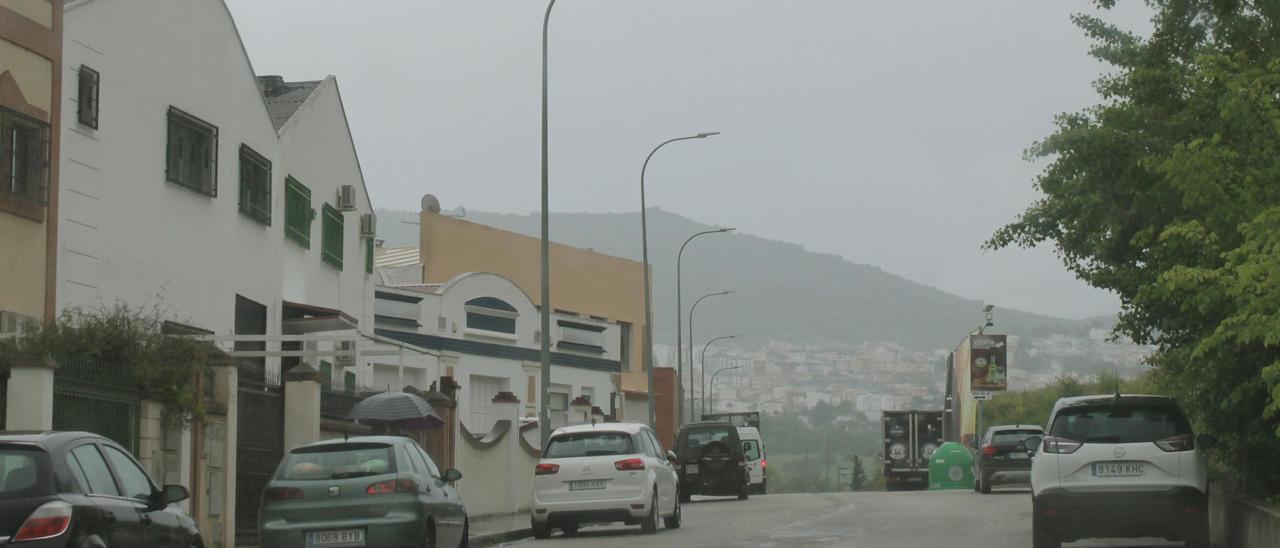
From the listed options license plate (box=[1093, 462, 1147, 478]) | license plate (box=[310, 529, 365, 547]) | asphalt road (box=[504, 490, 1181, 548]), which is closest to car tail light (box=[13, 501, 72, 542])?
license plate (box=[310, 529, 365, 547])

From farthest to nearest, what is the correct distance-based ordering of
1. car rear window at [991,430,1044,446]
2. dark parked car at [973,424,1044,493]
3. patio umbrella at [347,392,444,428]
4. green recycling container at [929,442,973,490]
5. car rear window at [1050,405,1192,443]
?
green recycling container at [929,442,973,490] < car rear window at [991,430,1044,446] < dark parked car at [973,424,1044,493] < patio umbrella at [347,392,444,428] < car rear window at [1050,405,1192,443]

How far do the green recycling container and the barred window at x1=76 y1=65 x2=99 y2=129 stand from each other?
36927 mm

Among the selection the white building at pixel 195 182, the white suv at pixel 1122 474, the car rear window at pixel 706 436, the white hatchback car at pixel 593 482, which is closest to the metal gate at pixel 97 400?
the white building at pixel 195 182

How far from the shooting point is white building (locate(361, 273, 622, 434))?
158 feet

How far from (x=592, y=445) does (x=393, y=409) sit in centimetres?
291

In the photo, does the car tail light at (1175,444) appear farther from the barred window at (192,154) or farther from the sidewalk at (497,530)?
the barred window at (192,154)

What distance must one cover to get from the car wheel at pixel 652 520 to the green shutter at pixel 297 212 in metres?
9.18

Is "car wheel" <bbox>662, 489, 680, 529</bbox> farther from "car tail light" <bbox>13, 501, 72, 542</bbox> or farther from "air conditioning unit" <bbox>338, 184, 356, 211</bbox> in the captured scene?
"car tail light" <bbox>13, 501, 72, 542</bbox>

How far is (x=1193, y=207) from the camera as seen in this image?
1781 cm

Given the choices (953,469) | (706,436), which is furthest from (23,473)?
(953,469)

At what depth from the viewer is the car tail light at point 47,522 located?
1037 centimetres

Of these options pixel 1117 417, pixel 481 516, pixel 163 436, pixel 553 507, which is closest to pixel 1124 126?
pixel 1117 417

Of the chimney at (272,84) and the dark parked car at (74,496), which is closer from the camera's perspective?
the dark parked car at (74,496)

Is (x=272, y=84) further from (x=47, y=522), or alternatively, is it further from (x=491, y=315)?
(x=47, y=522)
